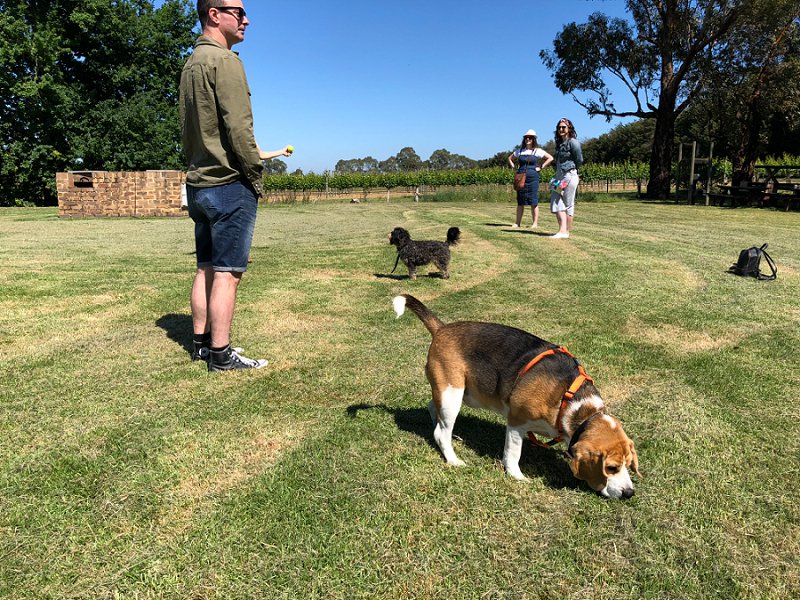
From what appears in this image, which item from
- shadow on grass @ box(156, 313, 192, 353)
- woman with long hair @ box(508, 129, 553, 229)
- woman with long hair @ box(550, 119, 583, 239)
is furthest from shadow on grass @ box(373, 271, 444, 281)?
woman with long hair @ box(508, 129, 553, 229)

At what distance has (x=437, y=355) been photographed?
2967 millimetres

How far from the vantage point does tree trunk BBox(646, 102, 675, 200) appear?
96.8 feet

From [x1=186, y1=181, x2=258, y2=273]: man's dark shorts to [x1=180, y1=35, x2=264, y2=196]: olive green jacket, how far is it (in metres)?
0.09

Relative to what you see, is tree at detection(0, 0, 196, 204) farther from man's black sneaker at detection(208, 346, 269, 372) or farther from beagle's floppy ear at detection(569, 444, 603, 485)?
beagle's floppy ear at detection(569, 444, 603, 485)

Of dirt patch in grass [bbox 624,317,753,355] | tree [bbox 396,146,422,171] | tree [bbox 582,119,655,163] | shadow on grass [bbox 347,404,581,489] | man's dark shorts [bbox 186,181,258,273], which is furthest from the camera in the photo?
tree [bbox 396,146,422,171]

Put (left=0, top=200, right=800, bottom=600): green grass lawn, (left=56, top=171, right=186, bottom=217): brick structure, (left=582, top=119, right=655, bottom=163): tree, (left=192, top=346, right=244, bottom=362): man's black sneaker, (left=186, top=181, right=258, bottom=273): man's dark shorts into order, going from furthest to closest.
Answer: (left=582, top=119, right=655, bottom=163): tree → (left=56, top=171, right=186, bottom=217): brick structure → (left=192, top=346, right=244, bottom=362): man's black sneaker → (left=186, top=181, right=258, bottom=273): man's dark shorts → (left=0, top=200, right=800, bottom=600): green grass lawn

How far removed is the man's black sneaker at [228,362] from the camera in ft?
13.8

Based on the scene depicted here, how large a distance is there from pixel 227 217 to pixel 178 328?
1.96 meters

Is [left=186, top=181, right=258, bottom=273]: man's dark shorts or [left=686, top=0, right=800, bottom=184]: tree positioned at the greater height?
[left=686, top=0, right=800, bottom=184]: tree

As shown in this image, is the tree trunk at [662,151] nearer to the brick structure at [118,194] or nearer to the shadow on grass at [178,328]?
the brick structure at [118,194]

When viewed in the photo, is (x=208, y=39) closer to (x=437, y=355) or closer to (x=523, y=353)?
(x=437, y=355)

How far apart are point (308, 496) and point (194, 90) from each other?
315cm

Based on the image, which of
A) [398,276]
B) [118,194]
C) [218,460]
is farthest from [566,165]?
[118,194]

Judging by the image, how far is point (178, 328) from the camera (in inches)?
214
